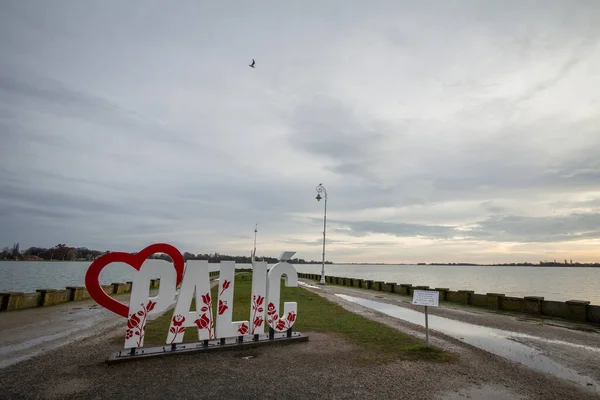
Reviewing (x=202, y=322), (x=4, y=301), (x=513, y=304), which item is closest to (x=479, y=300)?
(x=513, y=304)

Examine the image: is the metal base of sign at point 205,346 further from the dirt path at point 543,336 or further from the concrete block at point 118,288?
the concrete block at point 118,288

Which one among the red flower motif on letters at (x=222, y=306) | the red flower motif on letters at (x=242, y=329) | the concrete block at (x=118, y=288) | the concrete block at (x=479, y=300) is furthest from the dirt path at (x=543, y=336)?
the concrete block at (x=118, y=288)

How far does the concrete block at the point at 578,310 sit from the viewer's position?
49.0ft

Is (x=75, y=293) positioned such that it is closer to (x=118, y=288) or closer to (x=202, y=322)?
(x=118, y=288)

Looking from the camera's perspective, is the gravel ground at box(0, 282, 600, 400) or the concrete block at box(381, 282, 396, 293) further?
the concrete block at box(381, 282, 396, 293)

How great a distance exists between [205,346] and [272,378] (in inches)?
113

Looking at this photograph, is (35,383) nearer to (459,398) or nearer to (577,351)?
(459,398)

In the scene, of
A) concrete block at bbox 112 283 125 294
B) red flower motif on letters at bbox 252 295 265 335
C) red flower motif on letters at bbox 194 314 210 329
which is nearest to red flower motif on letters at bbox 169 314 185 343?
red flower motif on letters at bbox 194 314 210 329

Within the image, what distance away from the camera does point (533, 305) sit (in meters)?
17.2

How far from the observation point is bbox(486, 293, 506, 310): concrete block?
1902cm

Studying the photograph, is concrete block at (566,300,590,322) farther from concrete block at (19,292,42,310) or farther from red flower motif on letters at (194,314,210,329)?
concrete block at (19,292,42,310)

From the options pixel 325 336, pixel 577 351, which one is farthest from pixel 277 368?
pixel 577 351

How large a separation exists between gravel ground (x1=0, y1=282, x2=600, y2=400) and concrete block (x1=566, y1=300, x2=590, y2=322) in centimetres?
1002

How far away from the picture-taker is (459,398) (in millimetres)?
6043
